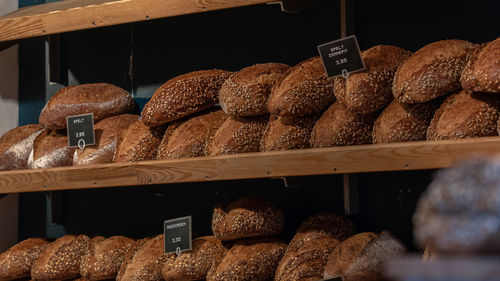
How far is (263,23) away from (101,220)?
3.53ft

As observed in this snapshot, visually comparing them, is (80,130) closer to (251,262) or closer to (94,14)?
(94,14)

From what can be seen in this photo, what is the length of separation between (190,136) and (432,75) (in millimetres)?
840

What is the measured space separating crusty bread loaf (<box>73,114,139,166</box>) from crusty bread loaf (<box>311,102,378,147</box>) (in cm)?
87

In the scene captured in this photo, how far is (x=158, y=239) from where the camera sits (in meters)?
2.33

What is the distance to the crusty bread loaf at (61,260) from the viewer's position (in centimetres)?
242

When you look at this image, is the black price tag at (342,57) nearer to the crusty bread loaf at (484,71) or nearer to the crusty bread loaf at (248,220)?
the crusty bread loaf at (484,71)

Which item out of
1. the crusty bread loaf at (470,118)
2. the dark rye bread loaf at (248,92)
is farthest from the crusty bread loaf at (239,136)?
the crusty bread loaf at (470,118)

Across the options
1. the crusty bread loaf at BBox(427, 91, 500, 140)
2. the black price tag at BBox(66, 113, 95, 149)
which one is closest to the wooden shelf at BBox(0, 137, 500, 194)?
the crusty bread loaf at BBox(427, 91, 500, 140)

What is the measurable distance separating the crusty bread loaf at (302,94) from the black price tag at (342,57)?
73mm

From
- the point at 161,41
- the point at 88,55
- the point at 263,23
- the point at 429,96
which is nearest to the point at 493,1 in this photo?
the point at 429,96

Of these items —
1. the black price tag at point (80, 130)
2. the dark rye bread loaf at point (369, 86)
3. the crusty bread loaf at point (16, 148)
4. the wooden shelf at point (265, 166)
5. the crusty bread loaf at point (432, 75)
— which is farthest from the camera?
the crusty bread loaf at point (16, 148)

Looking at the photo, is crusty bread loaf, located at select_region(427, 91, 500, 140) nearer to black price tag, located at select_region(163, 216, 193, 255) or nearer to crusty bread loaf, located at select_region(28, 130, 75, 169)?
black price tag, located at select_region(163, 216, 193, 255)

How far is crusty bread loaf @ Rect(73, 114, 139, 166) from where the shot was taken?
2.41 meters

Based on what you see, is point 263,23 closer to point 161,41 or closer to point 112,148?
point 161,41
